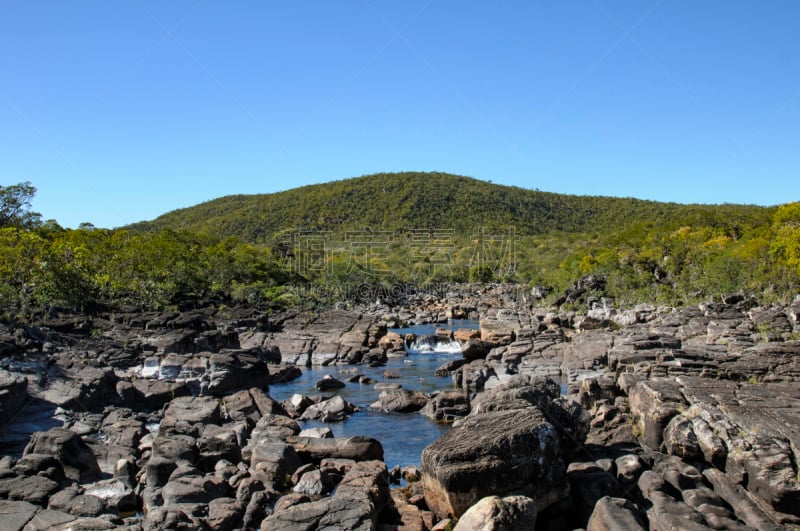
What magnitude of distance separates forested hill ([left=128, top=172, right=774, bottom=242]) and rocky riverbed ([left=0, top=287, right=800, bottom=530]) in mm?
109633

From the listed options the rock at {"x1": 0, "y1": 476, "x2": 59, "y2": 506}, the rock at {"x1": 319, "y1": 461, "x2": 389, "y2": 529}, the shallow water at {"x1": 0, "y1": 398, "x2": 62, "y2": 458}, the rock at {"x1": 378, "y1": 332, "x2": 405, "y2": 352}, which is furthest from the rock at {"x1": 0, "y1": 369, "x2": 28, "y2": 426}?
the rock at {"x1": 378, "y1": 332, "x2": 405, "y2": 352}

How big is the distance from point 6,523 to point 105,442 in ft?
20.0

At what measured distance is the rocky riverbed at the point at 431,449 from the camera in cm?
1112

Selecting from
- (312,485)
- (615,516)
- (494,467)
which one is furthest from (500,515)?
(312,485)

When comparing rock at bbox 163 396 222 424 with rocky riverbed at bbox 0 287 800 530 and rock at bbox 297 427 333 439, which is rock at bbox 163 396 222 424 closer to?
rocky riverbed at bbox 0 287 800 530

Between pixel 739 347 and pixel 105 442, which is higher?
pixel 739 347

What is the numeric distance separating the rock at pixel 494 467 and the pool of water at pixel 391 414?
5.29 m

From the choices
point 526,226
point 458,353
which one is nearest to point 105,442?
point 458,353

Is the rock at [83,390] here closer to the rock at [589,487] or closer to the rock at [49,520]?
the rock at [49,520]

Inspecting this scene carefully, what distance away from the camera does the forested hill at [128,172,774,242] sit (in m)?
140

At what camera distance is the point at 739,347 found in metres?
23.8

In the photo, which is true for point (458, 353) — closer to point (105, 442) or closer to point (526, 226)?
point (105, 442)

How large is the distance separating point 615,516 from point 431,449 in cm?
366

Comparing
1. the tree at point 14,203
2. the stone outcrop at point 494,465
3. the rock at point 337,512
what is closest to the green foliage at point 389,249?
the tree at point 14,203
